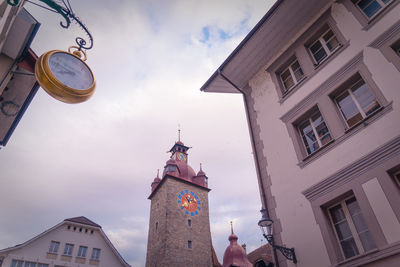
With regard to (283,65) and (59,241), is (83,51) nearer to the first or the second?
(283,65)

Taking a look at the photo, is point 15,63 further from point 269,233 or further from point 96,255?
point 96,255

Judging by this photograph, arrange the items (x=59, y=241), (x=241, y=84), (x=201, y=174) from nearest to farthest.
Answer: (x=241, y=84), (x=59, y=241), (x=201, y=174)

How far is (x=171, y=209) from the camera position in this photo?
103ft

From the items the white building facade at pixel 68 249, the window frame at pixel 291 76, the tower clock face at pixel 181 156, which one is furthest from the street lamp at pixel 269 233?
the tower clock face at pixel 181 156

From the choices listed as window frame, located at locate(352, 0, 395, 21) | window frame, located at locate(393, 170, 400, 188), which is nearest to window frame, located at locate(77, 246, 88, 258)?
window frame, located at locate(393, 170, 400, 188)

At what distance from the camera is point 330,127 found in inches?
273

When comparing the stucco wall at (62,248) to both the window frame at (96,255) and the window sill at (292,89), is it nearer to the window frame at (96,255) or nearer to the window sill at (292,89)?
the window frame at (96,255)

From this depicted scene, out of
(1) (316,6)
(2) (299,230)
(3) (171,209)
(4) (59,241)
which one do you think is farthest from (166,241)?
(1) (316,6)

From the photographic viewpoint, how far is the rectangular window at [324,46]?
7.89 metres

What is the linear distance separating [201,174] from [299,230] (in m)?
32.2

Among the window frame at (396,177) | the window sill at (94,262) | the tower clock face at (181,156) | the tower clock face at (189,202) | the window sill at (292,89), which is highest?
the tower clock face at (181,156)

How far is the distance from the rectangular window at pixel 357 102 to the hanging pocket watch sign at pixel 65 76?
5.91 meters

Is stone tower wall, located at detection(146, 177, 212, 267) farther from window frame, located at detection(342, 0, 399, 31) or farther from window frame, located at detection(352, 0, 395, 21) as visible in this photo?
window frame, located at detection(352, 0, 395, 21)

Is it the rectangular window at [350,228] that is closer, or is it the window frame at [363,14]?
the rectangular window at [350,228]
